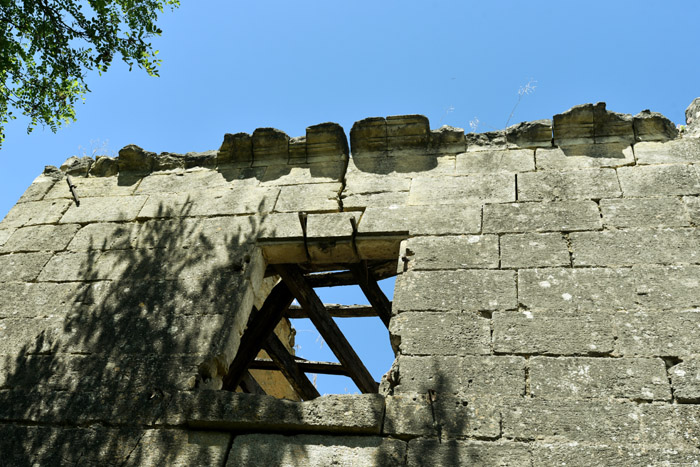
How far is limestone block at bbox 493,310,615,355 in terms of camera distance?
379cm

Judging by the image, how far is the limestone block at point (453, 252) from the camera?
14.5ft

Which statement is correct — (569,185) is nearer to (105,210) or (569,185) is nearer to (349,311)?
(349,311)

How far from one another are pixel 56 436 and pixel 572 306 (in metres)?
3.14

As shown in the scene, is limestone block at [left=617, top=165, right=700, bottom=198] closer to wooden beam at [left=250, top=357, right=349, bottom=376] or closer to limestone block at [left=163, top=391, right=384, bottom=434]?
limestone block at [left=163, top=391, right=384, bottom=434]

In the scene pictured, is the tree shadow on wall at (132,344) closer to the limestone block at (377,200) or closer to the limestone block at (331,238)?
the limestone block at (331,238)

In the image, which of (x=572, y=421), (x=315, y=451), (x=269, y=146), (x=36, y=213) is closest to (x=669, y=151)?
(x=572, y=421)

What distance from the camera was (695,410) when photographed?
3.39 metres

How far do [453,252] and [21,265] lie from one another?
3.33m

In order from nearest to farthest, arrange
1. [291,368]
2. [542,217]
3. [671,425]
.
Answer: [671,425] → [542,217] → [291,368]

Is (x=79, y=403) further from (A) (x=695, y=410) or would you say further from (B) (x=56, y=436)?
(A) (x=695, y=410)

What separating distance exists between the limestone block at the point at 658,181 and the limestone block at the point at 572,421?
70.5 inches

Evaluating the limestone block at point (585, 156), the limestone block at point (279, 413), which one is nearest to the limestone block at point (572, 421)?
the limestone block at point (279, 413)

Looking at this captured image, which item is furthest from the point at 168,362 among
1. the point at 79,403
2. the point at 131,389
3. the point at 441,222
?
the point at 441,222

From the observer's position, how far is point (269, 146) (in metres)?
5.81
